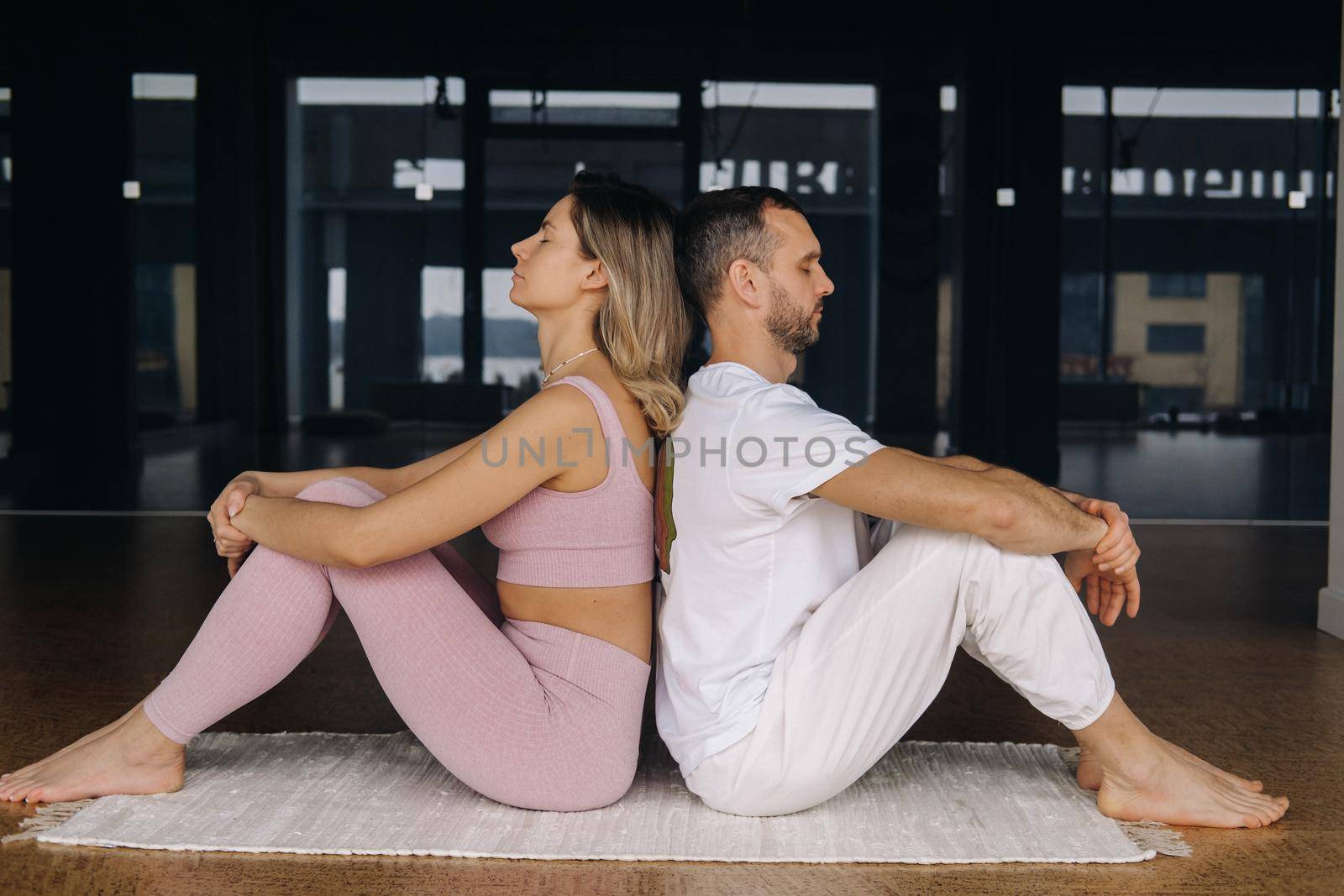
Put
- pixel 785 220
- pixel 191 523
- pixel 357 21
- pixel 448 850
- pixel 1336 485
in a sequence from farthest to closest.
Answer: pixel 357 21 < pixel 191 523 < pixel 1336 485 < pixel 785 220 < pixel 448 850

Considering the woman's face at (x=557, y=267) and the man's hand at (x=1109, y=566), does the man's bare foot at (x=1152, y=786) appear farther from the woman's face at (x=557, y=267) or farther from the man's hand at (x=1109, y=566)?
the woman's face at (x=557, y=267)

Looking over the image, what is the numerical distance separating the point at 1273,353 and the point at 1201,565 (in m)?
1.78

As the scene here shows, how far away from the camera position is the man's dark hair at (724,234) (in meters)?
1.74

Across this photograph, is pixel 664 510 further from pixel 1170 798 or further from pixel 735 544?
pixel 1170 798

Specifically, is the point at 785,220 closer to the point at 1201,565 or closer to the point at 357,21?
the point at 1201,565

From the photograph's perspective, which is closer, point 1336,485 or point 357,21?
point 1336,485

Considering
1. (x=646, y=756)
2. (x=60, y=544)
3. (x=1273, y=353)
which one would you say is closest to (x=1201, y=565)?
(x=1273, y=353)

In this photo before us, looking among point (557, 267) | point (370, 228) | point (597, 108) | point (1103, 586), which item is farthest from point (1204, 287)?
point (557, 267)

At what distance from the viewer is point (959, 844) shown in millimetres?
1676

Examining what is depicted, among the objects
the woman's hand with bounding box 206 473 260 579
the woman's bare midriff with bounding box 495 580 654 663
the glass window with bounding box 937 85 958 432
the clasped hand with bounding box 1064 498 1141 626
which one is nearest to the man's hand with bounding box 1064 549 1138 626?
the clasped hand with bounding box 1064 498 1141 626

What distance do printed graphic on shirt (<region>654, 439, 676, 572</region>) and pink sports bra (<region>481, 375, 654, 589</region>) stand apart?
0.09ft

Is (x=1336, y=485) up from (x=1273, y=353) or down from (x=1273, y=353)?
down

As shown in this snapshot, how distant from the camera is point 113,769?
1771 millimetres

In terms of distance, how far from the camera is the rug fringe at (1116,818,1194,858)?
5.43 feet
